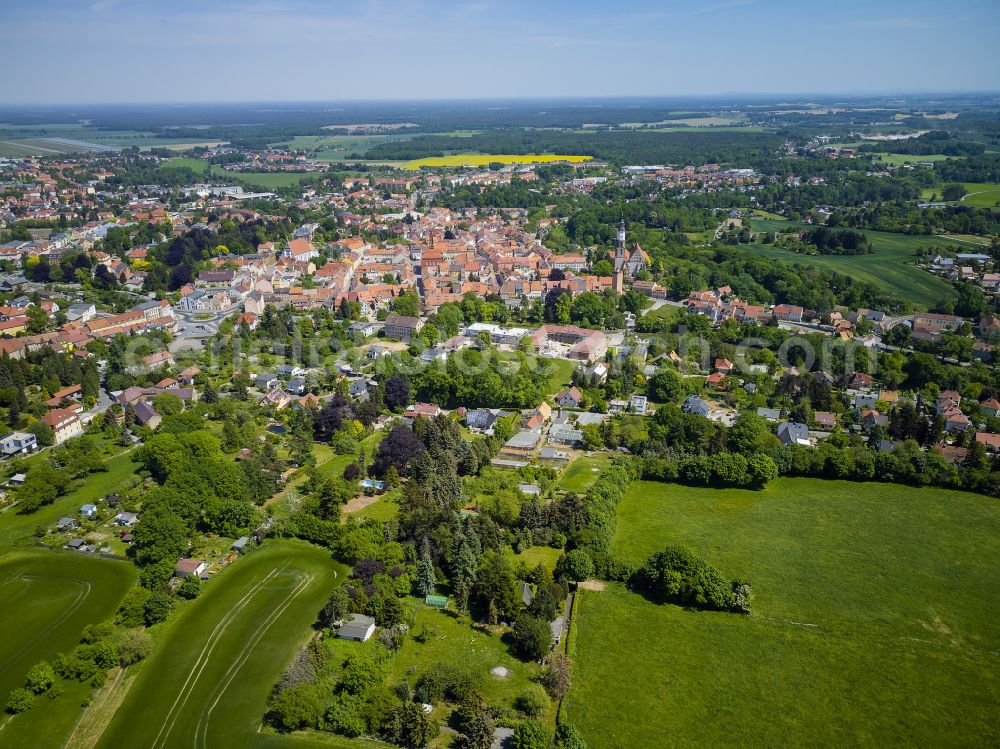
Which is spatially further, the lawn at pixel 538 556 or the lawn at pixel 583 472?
the lawn at pixel 583 472

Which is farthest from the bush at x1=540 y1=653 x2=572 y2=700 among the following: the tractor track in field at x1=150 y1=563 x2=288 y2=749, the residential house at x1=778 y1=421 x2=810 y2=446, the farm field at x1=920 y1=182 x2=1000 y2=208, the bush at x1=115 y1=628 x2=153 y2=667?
the farm field at x1=920 y1=182 x2=1000 y2=208

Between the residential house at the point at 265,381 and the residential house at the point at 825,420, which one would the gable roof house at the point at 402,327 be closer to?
the residential house at the point at 265,381

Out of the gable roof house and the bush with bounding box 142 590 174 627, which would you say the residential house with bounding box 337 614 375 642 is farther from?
the gable roof house

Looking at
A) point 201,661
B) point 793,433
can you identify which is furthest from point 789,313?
point 201,661

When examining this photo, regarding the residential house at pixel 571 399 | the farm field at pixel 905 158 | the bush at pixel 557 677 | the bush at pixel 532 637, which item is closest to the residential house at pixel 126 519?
the bush at pixel 532 637

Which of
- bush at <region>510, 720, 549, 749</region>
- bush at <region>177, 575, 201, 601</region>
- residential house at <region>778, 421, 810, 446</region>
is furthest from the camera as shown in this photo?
residential house at <region>778, 421, 810, 446</region>

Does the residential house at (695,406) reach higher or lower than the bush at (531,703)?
higher

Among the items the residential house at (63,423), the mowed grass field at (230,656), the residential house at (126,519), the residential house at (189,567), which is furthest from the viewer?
the residential house at (63,423)
